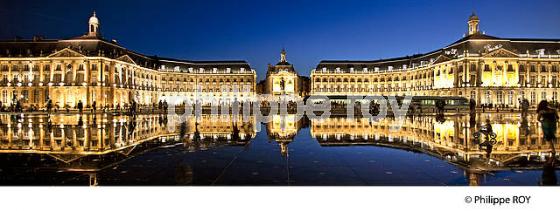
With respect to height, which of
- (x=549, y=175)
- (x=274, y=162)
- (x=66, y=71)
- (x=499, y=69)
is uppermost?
(x=499, y=69)

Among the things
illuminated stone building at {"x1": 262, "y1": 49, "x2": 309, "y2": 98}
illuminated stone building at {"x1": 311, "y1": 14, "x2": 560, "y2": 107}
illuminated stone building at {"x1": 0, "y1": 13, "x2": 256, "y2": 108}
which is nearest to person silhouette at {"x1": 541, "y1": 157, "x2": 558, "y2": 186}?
illuminated stone building at {"x1": 0, "y1": 13, "x2": 256, "y2": 108}

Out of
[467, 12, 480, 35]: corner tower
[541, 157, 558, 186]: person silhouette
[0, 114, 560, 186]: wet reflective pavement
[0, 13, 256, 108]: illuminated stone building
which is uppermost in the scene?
[467, 12, 480, 35]: corner tower

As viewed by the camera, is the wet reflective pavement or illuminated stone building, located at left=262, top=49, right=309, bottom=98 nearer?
the wet reflective pavement

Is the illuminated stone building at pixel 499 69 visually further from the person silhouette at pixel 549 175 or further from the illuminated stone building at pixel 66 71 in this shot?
the person silhouette at pixel 549 175

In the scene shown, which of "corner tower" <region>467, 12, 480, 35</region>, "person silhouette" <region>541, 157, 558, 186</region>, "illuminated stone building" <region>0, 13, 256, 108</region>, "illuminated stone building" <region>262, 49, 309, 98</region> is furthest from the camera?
"illuminated stone building" <region>262, 49, 309, 98</region>

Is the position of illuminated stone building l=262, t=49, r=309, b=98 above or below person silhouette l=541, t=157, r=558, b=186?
above

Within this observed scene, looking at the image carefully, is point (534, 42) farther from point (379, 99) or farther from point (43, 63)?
point (43, 63)

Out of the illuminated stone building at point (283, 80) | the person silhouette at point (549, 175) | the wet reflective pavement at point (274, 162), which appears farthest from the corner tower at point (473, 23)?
the person silhouette at point (549, 175)

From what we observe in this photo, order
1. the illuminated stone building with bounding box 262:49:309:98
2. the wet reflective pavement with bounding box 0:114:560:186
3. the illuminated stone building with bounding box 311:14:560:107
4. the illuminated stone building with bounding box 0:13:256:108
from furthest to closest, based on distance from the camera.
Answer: the illuminated stone building with bounding box 262:49:309:98
the illuminated stone building with bounding box 311:14:560:107
the illuminated stone building with bounding box 0:13:256:108
the wet reflective pavement with bounding box 0:114:560:186

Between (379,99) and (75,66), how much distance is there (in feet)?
170

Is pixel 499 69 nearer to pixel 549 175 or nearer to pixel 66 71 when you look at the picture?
pixel 549 175

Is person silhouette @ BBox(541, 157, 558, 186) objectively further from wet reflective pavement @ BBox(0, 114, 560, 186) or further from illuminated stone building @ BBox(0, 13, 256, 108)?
illuminated stone building @ BBox(0, 13, 256, 108)

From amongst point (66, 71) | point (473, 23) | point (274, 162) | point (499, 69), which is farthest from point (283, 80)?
point (274, 162)
